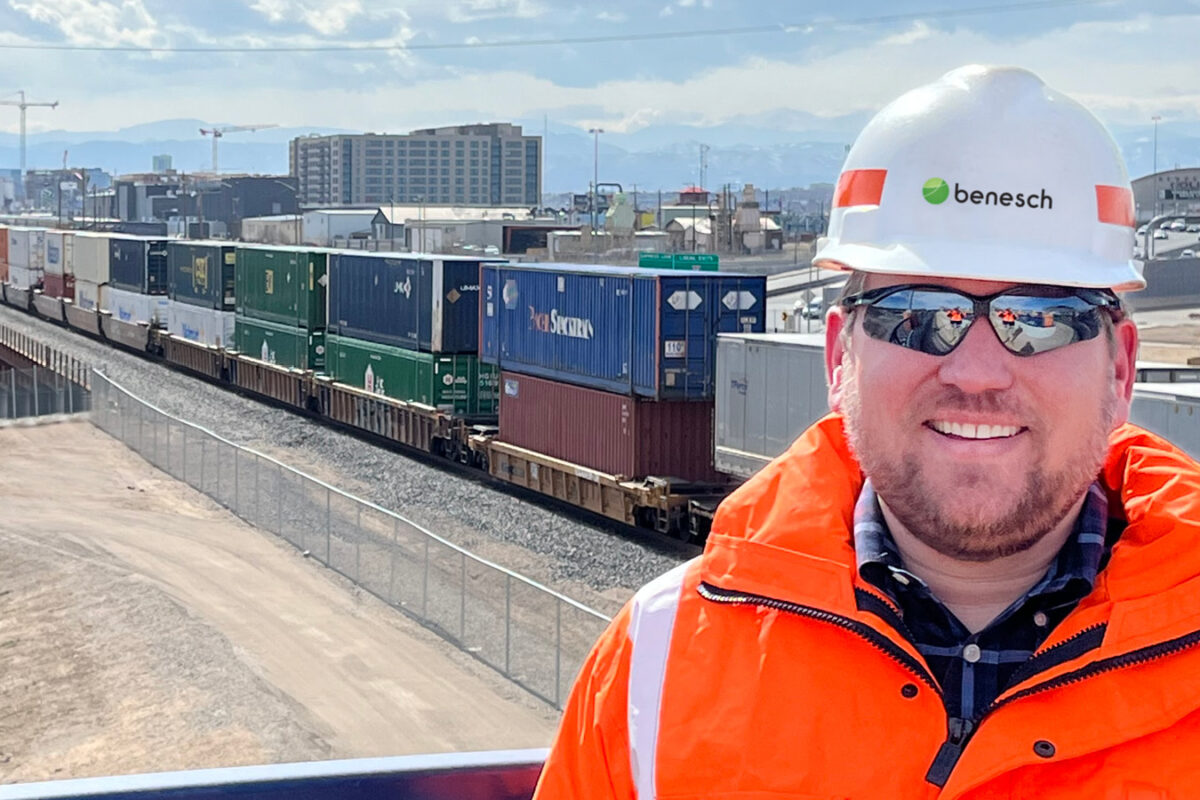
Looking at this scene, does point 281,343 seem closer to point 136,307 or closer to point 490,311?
point 490,311

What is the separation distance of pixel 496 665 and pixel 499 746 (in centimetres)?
302

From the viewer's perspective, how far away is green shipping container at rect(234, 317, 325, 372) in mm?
47906

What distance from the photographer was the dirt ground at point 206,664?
55.7 ft

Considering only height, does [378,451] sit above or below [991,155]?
below

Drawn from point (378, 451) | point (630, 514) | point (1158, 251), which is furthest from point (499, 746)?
point (1158, 251)

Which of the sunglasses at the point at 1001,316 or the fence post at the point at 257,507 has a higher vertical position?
the sunglasses at the point at 1001,316

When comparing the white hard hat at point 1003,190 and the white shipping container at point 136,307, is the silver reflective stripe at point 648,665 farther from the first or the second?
the white shipping container at point 136,307

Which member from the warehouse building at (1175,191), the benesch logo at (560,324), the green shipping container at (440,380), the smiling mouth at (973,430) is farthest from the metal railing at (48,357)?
the warehouse building at (1175,191)

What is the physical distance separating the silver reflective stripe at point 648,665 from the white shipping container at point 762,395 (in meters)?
21.4

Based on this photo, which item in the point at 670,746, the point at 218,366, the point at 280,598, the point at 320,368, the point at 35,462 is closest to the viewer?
the point at 670,746

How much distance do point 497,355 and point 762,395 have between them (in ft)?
34.4

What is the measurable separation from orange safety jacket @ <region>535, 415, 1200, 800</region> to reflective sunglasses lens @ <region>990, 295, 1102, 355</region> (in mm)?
360

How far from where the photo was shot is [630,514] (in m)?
29.2

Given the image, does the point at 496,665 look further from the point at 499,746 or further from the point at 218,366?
the point at 218,366
